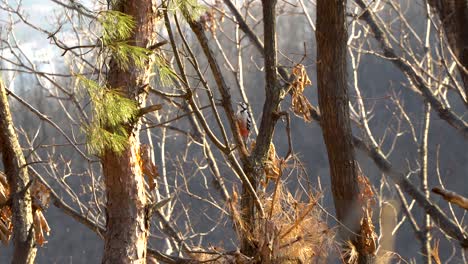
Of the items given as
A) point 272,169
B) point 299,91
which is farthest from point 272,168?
point 299,91

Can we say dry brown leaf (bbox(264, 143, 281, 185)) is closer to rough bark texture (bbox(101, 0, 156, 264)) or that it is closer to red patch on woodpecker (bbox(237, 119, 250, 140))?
red patch on woodpecker (bbox(237, 119, 250, 140))

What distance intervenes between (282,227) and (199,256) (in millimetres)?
673

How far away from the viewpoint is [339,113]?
3.86 meters

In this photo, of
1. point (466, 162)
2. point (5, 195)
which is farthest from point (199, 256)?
point (466, 162)

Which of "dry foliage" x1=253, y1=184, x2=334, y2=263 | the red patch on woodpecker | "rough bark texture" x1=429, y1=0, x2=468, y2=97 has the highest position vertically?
"rough bark texture" x1=429, y1=0, x2=468, y2=97

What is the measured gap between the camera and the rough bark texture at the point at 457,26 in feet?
12.2

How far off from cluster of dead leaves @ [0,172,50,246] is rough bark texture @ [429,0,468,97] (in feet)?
7.45

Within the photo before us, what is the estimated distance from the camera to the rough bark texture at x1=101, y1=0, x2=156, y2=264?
10.6 feet

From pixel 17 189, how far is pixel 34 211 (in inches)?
8.8

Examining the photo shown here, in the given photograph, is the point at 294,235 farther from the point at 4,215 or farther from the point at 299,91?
the point at 4,215

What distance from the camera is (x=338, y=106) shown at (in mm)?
3857

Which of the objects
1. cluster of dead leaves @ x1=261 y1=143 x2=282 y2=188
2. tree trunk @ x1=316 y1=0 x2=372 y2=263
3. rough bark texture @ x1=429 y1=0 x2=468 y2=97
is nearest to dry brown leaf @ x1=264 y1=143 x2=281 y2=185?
cluster of dead leaves @ x1=261 y1=143 x2=282 y2=188

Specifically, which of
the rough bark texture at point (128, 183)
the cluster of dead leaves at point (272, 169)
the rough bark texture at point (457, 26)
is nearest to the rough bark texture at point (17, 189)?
the rough bark texture at point (128, 183)

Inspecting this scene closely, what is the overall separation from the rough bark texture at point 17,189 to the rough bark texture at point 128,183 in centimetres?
76
